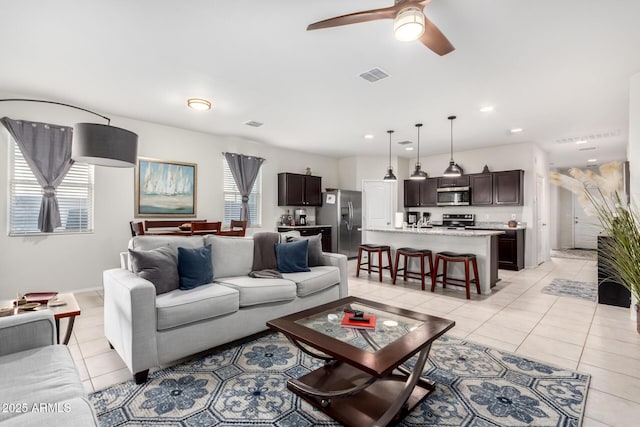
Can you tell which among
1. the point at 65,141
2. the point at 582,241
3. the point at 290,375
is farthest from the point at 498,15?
the point at 582,241

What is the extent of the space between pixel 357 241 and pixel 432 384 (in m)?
5.89

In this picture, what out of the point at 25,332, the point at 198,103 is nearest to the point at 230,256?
the point at 25,332

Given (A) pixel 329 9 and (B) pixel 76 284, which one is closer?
(A) pixel 329 9

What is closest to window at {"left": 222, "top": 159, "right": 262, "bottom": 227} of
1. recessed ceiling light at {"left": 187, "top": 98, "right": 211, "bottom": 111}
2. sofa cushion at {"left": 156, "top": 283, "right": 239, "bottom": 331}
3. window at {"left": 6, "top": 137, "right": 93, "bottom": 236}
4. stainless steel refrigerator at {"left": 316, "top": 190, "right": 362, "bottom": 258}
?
stainless steel refrigerator at {"left": 316, "top": 190, "right": 362, "bottom": 258}

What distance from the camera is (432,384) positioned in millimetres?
2012

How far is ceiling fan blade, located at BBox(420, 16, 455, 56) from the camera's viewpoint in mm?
1995

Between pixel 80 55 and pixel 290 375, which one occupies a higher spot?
pixel 80 55

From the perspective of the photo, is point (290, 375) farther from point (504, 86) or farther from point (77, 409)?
point (504, 86)

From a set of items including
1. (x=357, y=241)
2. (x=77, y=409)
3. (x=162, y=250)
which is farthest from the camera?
(x=357, y=241)

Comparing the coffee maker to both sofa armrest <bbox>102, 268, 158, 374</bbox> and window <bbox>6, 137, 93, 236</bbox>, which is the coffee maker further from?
sofa armrest <bbox>102, 268, 158, 374</bbox>

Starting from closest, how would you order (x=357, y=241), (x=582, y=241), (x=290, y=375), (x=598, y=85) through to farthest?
(x=290, y=375)
(x=598, y=85)
(x=357, y=241)
(x=582, y=241)

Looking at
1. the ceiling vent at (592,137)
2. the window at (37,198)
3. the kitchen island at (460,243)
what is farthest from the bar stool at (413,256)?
the window at (37,198)

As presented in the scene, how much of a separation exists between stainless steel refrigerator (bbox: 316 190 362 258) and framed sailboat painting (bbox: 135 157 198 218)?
325 centimetres

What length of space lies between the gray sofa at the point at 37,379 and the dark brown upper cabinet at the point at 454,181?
7434mm
